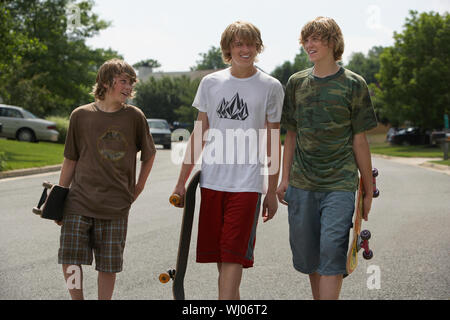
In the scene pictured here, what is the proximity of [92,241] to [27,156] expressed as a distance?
17508 mm

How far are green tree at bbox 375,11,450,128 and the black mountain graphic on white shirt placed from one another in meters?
35.9

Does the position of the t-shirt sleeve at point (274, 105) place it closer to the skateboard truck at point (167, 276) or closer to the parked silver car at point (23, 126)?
the skateboard truck at point (167, 276)

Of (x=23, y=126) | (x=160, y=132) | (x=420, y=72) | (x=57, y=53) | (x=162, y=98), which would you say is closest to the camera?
(x=23, y=126)

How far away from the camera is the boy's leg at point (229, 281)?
3.38 meters

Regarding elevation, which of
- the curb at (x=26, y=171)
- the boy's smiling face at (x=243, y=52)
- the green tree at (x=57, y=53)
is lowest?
the curb at (x=26, y=171)

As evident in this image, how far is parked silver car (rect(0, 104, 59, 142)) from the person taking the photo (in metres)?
26.6

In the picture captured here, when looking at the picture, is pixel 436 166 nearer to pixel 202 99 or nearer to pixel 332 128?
pixel 332 128

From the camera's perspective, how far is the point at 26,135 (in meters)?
27.1

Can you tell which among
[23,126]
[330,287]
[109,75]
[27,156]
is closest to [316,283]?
[330,287]

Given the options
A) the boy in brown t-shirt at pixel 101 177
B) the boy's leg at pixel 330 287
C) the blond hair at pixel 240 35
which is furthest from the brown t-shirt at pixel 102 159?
the boy's leg at pixel 330 287

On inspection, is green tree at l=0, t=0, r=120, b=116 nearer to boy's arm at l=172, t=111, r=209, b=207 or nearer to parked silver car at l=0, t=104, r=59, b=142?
parked silver car at l=0, t=104, r=59, b=142

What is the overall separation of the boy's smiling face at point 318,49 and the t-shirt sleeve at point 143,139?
1122 mm

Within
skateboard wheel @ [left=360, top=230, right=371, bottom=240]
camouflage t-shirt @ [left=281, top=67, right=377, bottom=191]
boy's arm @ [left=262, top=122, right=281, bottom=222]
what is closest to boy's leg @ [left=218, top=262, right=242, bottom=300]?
boy's arm @ [left=262, top=122, right=281, bottom=222]
